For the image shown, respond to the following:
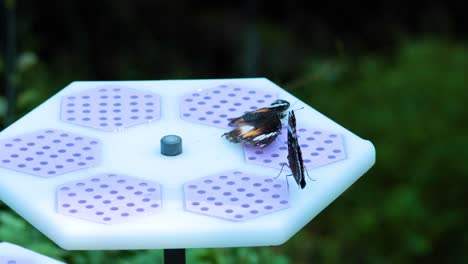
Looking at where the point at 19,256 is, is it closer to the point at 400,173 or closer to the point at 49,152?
the point at 49,152

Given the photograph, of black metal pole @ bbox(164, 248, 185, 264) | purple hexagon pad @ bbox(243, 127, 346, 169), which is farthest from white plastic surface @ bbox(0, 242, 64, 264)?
purple hexagon pad @ bbox(243, 127, 346, 169)

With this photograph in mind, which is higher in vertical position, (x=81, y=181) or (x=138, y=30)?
(x=81, y=181)

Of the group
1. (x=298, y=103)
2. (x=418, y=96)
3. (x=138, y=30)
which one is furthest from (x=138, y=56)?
(x=298, y=103)

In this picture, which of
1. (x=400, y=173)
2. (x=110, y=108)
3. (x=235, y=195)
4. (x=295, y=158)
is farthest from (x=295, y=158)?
(x=400, y=173)


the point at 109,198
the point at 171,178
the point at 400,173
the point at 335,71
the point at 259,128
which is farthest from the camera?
the point at 335,71

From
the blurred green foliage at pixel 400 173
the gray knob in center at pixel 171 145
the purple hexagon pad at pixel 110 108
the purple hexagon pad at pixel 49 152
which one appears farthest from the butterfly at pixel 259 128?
the blurred green foliage at pixel 400 173

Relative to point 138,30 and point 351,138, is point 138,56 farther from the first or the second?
point 351,138
